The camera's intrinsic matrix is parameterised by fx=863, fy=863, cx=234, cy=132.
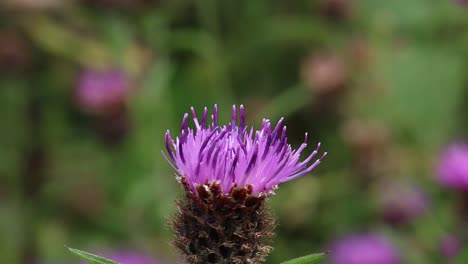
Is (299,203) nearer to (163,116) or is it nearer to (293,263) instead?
(163,116)

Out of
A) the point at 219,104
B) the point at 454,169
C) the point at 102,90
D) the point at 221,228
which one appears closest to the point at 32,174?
the point at 102,90

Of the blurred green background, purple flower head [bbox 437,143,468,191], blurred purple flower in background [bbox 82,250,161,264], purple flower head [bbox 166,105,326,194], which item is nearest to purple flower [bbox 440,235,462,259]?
the blurred green background

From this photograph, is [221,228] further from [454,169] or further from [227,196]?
[454,169]

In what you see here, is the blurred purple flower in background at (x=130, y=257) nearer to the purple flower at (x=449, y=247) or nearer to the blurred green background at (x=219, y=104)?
the blurred green background at (x=219, y=104)

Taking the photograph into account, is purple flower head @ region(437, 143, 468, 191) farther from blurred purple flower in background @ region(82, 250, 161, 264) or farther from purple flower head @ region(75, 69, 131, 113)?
purple flower head @ region(75, 69, 131, 113)

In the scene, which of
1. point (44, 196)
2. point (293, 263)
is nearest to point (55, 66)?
point (44, 196)
